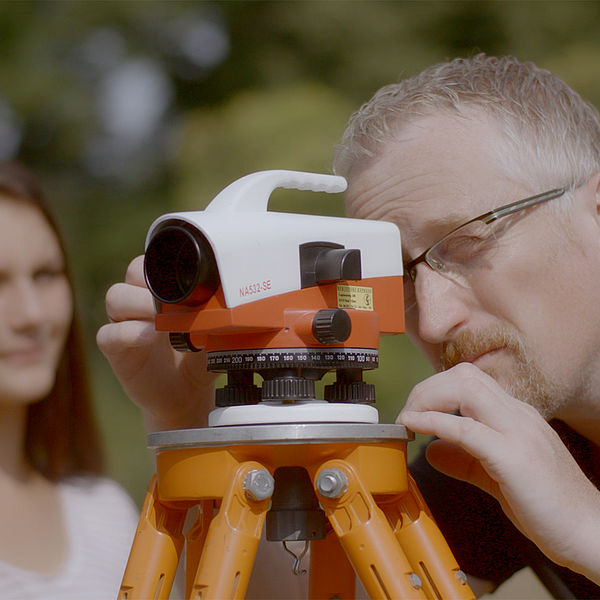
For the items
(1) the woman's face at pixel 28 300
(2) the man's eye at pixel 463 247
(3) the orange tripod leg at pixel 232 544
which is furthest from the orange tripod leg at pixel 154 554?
(1) the woman's face at pixel 28 300

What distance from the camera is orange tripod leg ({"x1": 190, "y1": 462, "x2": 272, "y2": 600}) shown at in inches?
40.4

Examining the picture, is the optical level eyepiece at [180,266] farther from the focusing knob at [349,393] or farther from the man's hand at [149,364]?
the man's hand at [149,364]

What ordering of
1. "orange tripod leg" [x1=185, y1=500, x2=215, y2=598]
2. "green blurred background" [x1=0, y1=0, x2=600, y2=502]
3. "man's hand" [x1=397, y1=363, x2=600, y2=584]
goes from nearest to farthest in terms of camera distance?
"man's hand" [x1=397, y1=363, x2=600, y2=584], "orange tripod leg" [x1=185, y1=500, x2=215, y2=598], "green blurred background" [x1=0, y1=0, x2=600, y2=502]

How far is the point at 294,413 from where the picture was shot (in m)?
1.12

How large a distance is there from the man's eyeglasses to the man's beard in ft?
0.37

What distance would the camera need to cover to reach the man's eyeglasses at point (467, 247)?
5.04 ft

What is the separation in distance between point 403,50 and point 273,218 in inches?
150

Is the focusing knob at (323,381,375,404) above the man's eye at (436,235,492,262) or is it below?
below

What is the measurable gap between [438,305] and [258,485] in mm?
605

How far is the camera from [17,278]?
7.52 feet

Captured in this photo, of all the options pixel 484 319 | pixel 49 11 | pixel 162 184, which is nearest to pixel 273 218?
pixel 484 319

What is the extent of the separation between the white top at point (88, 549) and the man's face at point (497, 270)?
3.77 feet

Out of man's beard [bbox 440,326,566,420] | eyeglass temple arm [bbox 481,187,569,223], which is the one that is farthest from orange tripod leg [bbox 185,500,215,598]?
eyeglass temple arm [bbox 481,187,569,223]

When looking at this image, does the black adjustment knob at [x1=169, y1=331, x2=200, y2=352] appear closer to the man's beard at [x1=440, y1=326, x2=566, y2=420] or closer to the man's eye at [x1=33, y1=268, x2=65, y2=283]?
the man's beard at [x1=440, y1=326, x2=566, y2=420]
